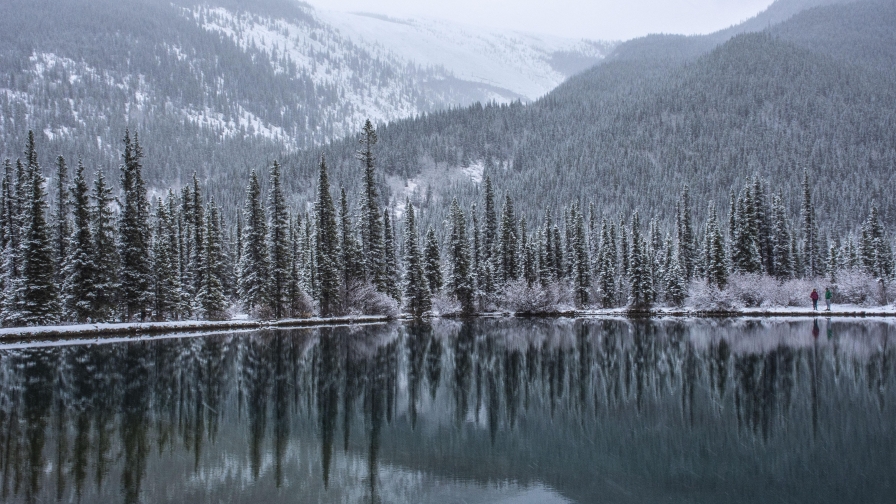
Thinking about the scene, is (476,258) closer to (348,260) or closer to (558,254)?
(558,254)

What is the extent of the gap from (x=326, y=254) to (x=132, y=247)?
17.5 metres

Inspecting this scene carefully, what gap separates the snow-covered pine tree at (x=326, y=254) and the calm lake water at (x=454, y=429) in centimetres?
3233

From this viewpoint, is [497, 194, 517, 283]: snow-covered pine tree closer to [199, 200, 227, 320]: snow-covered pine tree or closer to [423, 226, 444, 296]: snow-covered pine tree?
[423, 226, 444, 296]: snow-covered pine tree

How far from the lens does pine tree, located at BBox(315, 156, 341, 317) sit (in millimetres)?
61656

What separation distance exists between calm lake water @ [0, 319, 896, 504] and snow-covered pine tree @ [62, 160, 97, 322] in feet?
60.6

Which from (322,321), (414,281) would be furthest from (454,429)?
(414,281)

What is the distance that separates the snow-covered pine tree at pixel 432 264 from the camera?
76.6 metres

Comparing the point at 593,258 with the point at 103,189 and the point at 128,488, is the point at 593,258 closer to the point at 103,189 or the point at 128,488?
the point at 103,189

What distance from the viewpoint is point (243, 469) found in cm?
1213

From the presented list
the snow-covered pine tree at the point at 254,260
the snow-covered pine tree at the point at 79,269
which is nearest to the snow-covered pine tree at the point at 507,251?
the snow-covered pine tree at the point at 254,260

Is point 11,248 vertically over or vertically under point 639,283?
over

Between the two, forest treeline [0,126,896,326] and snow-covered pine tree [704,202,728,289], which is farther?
snow-covered pine tree [704,202,728,289]

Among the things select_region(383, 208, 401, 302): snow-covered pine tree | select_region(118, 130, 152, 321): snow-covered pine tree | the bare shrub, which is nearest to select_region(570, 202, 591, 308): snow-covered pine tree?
the bare shrub

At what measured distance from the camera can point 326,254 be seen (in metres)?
62.7
